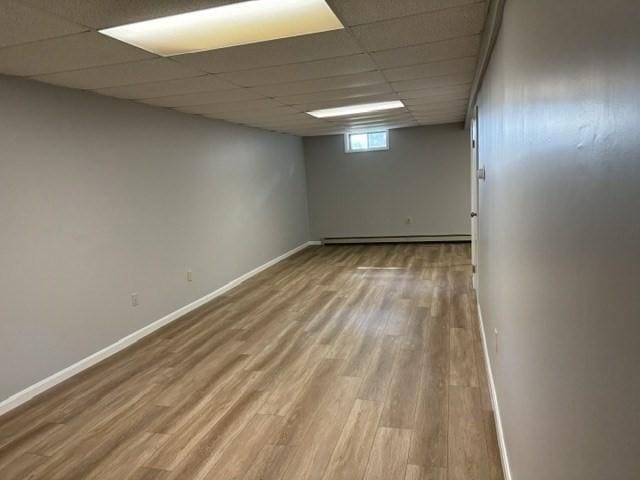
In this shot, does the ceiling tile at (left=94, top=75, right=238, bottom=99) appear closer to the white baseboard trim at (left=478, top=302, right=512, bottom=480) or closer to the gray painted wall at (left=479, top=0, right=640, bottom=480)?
the gray painted wall at (left=479, top=0, right=640, bottom=480)

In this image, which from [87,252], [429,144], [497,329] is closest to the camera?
[497,329]

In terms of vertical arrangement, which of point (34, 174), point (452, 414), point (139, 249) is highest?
point (34, 174)

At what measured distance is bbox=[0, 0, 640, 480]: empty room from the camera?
0.75 metres

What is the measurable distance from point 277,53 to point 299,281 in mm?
3604

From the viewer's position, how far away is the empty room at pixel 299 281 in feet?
2.47

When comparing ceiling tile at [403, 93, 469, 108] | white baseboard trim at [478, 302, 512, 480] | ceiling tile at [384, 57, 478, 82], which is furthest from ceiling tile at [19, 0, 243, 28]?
ceiling tile at [403, 93, 469, 108]

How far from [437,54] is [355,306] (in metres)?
2.65

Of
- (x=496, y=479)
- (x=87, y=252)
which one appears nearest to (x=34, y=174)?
(x=87, y=252)

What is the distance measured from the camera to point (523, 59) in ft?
4.26

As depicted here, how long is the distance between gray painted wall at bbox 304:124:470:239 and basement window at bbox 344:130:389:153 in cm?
9

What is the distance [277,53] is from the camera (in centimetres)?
261

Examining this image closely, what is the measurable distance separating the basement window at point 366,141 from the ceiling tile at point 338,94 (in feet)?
11.7

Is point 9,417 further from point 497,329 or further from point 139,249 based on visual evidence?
point 497,329

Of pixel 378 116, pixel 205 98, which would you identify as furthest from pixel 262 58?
pixel 378 116
